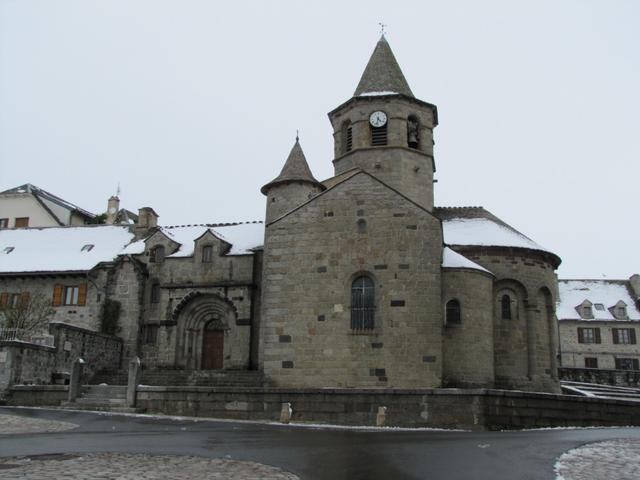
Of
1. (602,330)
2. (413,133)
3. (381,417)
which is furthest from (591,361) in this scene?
(381,417)

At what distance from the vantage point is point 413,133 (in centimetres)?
3316

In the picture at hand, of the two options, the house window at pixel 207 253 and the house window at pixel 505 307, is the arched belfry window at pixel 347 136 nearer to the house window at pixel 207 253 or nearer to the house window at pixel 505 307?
the house window at pixel 207 253

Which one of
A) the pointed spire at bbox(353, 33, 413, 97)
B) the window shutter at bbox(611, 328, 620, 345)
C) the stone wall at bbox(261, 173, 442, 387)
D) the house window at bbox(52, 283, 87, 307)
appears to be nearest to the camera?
the stone wall at bbox(261, 173, 442, 387)

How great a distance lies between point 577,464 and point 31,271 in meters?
32.6

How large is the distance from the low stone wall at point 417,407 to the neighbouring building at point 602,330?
115 feet

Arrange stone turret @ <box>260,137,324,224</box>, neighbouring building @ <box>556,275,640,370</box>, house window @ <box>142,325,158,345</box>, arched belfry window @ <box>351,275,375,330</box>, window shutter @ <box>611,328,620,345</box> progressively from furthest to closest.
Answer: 1. window shutter @ <box>611,328,620,345</box>
2. neighbouring building @ <box>556,275,640,370</box>
3. house window @ <box>142,325,158,345</box>
4. stone turret @ <box>260,137,324,224</box>
5. arched belfry window @ <box>351,275,375,330</box>

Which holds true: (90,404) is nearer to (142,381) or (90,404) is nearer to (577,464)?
(142,381)

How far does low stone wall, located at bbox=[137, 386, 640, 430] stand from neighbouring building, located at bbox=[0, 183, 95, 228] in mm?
33371

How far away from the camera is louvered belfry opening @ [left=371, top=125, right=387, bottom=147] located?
1282 inches

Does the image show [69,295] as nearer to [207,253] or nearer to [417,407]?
[207,253]

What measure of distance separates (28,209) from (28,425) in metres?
37.3

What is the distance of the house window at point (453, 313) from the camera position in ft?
86.3

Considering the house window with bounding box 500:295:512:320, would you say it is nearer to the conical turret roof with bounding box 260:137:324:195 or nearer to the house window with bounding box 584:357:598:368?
the conical turret roof with bounding box 260:137:324:195

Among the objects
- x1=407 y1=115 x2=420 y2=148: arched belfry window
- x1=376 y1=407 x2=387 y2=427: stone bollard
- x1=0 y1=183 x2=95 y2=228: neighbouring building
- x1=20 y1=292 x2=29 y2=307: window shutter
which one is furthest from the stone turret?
x1=0 y1=183 x2=95 y2=228: neighbouring building
